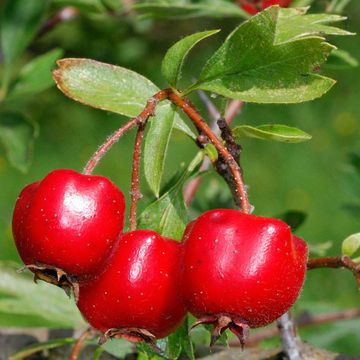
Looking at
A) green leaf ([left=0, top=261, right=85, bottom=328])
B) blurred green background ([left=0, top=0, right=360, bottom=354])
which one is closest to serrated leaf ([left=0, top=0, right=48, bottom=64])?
green leaf ([left=0, top=261, right=85, bottom=328])

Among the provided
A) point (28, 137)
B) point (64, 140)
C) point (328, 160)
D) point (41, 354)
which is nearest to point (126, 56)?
point (64, 140)

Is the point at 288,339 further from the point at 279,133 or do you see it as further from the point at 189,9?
the point at 189,9

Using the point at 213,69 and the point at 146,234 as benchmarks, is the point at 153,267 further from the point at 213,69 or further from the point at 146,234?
the point at 213,69

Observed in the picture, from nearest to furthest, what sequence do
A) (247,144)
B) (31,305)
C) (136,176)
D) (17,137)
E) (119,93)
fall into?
1. (136,176)
2. (119,93)
3. (31,305)
4. (17,137)
5. (247,144)

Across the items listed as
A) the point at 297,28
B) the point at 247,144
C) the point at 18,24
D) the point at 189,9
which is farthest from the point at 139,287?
the point at 247,144

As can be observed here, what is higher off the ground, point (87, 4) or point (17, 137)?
point (87, 4)

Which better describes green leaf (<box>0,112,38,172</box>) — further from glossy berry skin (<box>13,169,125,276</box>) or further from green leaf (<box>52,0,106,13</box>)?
glossy berry skin (<box>13,169,125,276</box>)

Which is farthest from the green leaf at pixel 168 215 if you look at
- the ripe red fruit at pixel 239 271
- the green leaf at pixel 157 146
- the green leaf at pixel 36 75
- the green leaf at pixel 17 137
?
the green leaf at pixel 36 75
